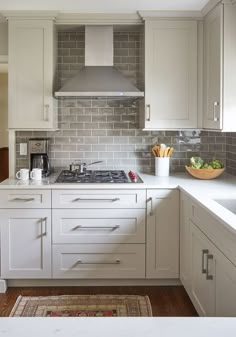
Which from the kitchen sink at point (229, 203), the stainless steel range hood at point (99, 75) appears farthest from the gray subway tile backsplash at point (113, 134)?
the kitchen sink at point (229, 203)

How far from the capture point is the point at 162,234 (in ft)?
10.7

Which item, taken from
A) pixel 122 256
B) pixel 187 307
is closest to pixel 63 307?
pixel 122 256

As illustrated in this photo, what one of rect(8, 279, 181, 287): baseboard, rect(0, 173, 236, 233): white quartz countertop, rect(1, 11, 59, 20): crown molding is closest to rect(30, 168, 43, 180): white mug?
rect(0, 173, 236, 233): white quartz countertop

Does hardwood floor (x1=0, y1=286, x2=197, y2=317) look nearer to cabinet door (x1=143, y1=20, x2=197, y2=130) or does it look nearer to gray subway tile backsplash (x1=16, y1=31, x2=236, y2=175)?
gray subway tile backsplash (x1=16, y1=31, x2=236, y2=175)

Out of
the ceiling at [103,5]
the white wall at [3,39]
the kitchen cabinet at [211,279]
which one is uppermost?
the ceiling at [103,5]

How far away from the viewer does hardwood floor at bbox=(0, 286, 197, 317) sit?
116 inches

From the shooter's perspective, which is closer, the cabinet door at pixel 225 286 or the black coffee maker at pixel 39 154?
the cabinet door at pixel 225 286

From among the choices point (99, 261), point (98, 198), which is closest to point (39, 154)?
point (98, 198)

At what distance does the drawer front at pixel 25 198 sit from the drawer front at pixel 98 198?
0.06 m

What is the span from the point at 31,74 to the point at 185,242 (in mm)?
1848

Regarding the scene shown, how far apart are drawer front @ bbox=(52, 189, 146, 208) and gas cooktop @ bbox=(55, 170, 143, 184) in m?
0.13

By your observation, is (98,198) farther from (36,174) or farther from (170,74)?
(170,74)

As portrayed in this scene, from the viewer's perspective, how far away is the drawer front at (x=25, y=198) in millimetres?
3184

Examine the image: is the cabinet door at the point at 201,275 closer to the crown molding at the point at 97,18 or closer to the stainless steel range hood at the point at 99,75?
the stainless steel range hood at the point at 99,75
